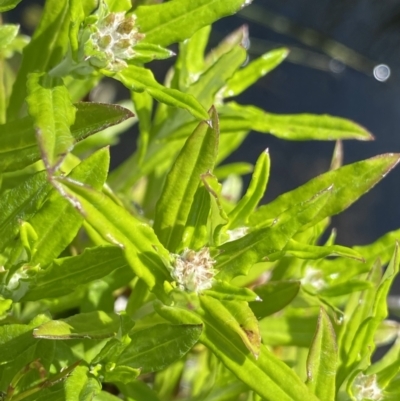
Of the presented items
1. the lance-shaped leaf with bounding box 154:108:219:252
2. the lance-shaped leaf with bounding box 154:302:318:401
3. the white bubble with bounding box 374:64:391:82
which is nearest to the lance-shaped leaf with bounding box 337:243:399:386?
the lance-shaped leaf with bounding box 154:302:318:401

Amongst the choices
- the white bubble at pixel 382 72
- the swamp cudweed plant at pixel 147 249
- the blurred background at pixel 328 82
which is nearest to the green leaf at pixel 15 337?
the swamp cudweed plant at pixel 147 249

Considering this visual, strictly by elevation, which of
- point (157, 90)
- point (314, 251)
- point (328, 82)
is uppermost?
point (157, 90)

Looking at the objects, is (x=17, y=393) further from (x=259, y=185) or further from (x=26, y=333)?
(x=259, y=185)

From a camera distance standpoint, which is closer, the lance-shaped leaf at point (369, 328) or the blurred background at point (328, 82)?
the lance-shaped leaf at point (369, 328)

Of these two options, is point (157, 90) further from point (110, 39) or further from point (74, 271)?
point (74, 271)

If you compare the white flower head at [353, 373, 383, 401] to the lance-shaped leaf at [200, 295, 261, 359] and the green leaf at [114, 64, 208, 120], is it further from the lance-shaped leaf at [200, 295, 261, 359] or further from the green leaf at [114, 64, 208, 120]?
the green leaf at [114, 64, 208, 120]

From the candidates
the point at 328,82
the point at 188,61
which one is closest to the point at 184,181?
the point at 188,61

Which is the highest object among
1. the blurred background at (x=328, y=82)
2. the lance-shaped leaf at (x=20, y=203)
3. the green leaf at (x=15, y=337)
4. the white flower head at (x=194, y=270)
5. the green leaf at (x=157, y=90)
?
the green leaf at (x=157, y=90)

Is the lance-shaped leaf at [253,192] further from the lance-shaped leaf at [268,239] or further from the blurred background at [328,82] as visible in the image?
the blurred background at [328,82]
